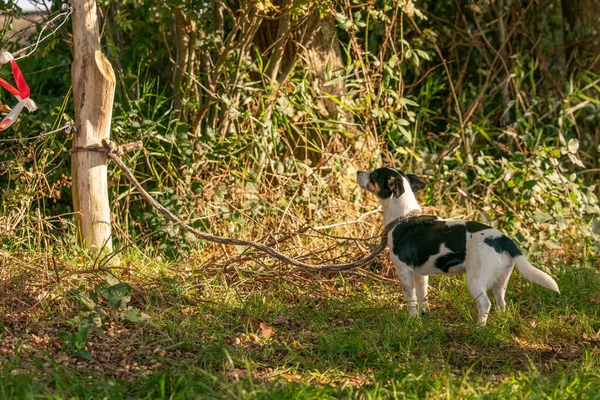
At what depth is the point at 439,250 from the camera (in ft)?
16.6

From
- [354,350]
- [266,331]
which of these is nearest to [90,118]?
[266,331]

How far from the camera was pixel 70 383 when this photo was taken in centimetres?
389

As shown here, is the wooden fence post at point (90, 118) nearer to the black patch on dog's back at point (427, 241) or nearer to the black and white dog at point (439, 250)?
the black and white dog at point (439, 250)

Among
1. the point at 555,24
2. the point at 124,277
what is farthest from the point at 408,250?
the point at 555,24

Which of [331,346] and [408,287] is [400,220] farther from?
[331,346]

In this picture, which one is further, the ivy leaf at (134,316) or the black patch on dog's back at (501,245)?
the black patch on dog's back at (501,245)

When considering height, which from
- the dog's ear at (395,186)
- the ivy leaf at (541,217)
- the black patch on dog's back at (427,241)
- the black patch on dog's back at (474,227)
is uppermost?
the dog's ear at (395,186)

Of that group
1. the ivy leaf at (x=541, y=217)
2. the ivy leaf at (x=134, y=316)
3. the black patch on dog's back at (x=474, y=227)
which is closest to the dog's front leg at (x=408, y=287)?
the black patch on dog's back at (x=474, y=227)

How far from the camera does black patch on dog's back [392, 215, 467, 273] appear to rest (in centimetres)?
505

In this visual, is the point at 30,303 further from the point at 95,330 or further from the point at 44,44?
the point at 44,44

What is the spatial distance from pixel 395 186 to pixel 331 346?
4.03 ft

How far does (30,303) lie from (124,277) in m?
0.78

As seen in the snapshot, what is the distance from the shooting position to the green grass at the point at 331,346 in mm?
3885

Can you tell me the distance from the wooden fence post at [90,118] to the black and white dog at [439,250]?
184cm
